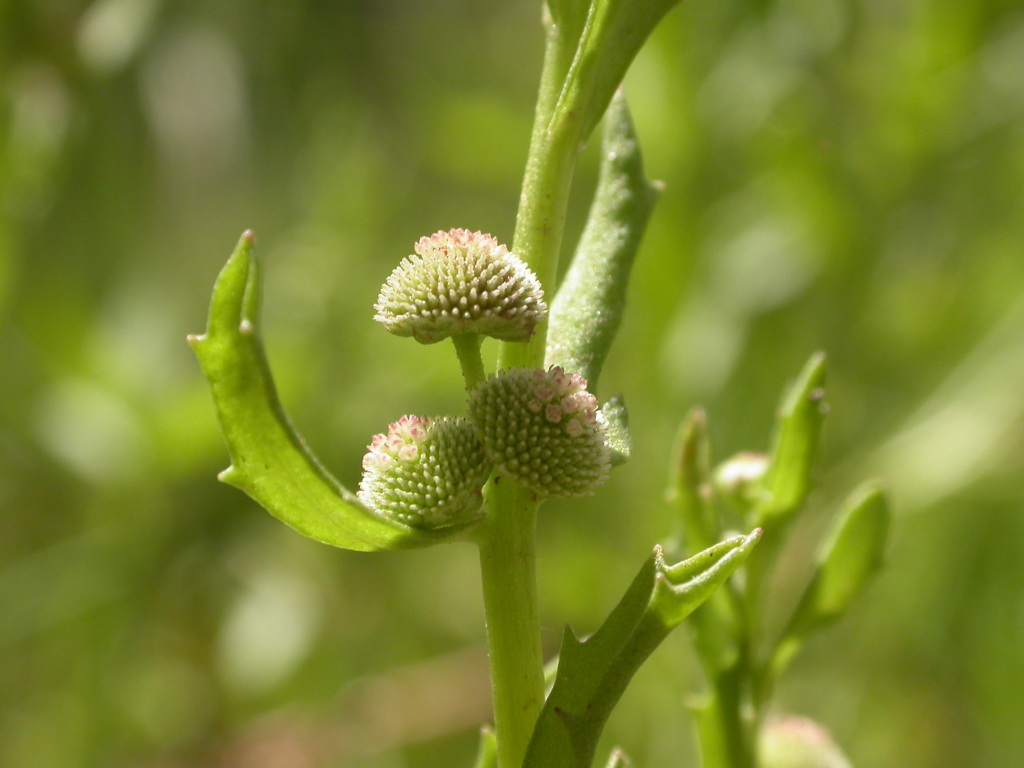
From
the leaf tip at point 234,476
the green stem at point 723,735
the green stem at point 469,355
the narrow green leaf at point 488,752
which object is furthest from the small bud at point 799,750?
the leaf tip at point 234,476

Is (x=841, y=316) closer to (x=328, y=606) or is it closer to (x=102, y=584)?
(x=328, y=606)

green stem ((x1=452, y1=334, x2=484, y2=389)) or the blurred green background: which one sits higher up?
the blurred green background

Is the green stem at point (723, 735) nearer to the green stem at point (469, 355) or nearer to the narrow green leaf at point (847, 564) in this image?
the narrow green leaf at point (847, 564)

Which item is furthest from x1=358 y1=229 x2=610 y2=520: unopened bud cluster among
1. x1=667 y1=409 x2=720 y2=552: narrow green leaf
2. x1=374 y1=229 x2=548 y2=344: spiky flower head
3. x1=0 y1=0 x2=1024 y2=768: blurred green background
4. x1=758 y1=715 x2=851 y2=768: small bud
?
x1=0 y1=0 x2=1024 y2=768: blurred green background

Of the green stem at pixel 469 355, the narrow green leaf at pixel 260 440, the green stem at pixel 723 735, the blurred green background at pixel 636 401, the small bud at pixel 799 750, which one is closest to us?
the narrow green leaf at pixel 260 440

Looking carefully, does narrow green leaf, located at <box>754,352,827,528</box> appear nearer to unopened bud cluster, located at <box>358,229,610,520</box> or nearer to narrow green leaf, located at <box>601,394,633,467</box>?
narrow green leaf, located at <box>601,394,633,467</box>

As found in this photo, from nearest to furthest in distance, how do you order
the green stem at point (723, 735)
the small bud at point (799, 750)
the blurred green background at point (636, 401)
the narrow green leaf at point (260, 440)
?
1. the narrow green leaf at point (260, 440)
2. the green stem at point (723, 735)
3. the small bud at point (799, 750)
4. the blurred green background at point (636, 401)
